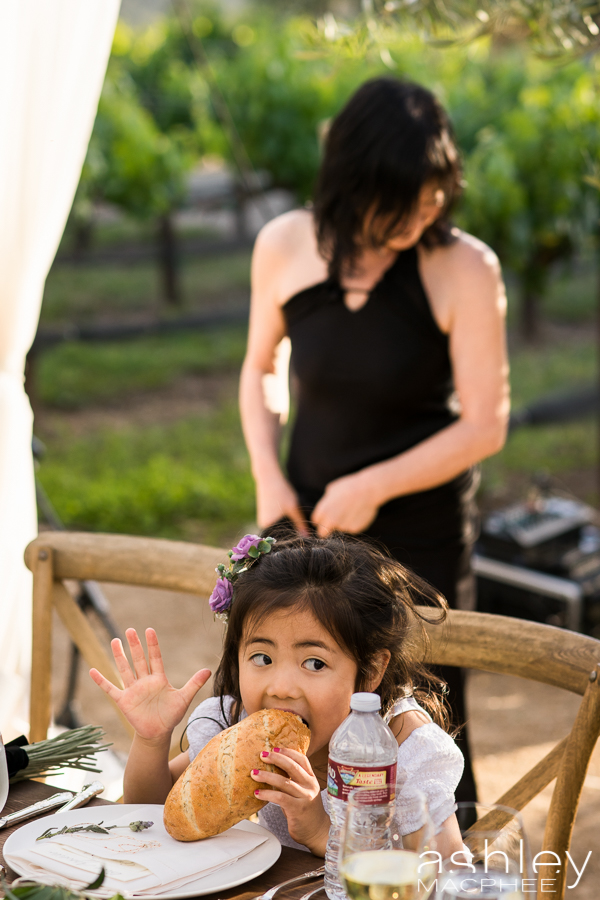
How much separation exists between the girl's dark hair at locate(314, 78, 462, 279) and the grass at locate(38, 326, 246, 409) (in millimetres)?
7131

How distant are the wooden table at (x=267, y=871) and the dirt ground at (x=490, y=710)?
112cm

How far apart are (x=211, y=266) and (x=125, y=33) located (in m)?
3.60

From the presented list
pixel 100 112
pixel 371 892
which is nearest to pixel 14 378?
pixel 371 892

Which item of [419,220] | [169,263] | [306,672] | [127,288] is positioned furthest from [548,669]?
[127,288]

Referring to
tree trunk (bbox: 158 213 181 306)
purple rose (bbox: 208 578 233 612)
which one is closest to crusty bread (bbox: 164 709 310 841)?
purple rose (bbox: 208 578 233 612)

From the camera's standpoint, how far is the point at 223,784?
1.15 meters

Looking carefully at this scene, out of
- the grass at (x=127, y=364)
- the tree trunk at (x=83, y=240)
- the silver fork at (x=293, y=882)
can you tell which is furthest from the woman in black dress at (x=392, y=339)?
the tree trunk at (x=83, y=240)

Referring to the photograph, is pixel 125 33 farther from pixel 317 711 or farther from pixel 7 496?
pixel 317 711

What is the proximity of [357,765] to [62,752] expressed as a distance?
525 mm

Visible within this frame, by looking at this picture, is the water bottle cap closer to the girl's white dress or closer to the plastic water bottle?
the plastic water bottle

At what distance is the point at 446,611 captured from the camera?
61.4 inches

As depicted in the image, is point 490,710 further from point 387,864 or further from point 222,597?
point 387,864

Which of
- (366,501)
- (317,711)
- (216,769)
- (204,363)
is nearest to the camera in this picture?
(216,769)

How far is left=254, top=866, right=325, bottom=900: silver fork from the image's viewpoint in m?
1.08
